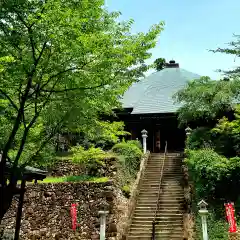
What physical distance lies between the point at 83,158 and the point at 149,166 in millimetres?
3884

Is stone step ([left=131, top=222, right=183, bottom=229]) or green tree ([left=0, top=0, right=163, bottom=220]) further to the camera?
stone step ([left=131, top=222, right=183, bottom=229])

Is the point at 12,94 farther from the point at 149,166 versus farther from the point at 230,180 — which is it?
the point at 149,166

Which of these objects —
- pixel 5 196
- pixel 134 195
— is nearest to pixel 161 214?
pixel 134 195

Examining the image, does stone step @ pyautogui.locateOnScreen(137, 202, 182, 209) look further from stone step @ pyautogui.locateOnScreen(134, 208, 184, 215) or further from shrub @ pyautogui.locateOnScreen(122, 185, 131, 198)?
shrub @ pyautogui.locateOnScreen(122, 185, 131, 198)

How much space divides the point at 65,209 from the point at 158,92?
1457 cm

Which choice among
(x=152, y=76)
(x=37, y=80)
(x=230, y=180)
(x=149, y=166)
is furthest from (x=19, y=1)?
(x=152, y=76)

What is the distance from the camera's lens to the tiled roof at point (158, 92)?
1022 inches

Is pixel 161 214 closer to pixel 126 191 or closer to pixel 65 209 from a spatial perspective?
pixel 126 191

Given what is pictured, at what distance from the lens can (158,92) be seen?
1121 inches

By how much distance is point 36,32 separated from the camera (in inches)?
375

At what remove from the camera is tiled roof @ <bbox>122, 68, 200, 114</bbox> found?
85.2 ft

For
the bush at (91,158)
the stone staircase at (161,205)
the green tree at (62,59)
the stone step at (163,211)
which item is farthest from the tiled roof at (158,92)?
the green tree at (62,59)

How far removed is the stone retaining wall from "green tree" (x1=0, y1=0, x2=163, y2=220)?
5834 mm

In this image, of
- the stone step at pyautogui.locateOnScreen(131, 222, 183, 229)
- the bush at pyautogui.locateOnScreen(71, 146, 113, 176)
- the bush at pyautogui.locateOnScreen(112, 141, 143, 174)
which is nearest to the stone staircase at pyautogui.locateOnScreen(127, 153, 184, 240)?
the stone step at pyautogui.locateOnScreen(131, 222, 183, 229)
